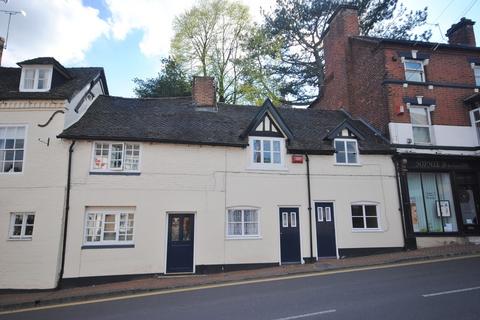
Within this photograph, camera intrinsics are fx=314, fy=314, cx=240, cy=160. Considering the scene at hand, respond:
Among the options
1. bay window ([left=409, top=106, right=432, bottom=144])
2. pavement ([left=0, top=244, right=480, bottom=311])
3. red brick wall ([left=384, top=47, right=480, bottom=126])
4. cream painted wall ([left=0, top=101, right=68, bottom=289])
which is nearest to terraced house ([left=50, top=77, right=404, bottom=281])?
cream painted wall ([left=0, top=101, right=68, bottom=289])

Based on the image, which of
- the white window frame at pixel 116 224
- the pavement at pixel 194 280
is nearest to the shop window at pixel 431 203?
the pavement at pixel 194 280

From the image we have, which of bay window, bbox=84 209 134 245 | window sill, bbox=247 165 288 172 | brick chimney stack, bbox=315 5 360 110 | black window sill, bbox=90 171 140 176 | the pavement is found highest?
brick chimney stack, bbox=315 5 360 110

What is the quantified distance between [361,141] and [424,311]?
1032 cm

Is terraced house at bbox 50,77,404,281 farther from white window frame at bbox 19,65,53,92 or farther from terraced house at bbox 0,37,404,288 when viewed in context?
white window frame at bbox 19,65,53,92

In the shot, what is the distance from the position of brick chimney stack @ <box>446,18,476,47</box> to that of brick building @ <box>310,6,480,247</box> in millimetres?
2668

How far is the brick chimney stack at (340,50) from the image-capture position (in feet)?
65.2

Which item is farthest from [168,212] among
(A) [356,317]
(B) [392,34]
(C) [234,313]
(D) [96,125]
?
(B) [392,34]

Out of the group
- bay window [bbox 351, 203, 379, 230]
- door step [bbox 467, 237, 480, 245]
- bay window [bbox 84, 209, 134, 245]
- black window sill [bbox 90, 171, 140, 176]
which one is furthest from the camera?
door step [bbox 467, 237, 480, 245]

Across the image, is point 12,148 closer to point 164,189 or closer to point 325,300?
point 164,189

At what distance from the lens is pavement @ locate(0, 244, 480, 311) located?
994cm

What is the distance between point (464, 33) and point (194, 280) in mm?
21800

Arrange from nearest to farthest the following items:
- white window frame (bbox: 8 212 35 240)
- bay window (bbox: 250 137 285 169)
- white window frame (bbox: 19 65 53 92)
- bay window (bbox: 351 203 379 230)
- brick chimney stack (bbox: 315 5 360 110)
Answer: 1. white window frame (bbox: 8 212 35 240)
2. white window frame (bbox: 19 65 53 92)
3. bay window (bbox: 250 137 285 169)
4. bay window (bbox: 351 203 379 230)
5. brick chimney stack (bbox: 315 5 360 110)

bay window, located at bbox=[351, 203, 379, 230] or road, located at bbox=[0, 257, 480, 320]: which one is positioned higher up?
bay window, located at bbox=[351, 203, 379, 230]

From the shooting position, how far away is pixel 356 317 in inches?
251
